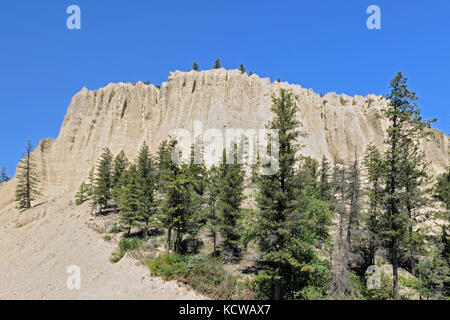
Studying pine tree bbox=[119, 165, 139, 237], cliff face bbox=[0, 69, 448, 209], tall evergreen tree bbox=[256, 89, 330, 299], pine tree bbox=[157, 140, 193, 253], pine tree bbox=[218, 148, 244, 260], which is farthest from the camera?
cliff face bbox=[0, 69, 448, 209]

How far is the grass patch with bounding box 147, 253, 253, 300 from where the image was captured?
16047 millimetres

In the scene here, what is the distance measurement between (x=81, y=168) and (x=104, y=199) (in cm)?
2513

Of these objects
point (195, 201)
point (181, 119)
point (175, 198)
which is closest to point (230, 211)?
point (195, 201)

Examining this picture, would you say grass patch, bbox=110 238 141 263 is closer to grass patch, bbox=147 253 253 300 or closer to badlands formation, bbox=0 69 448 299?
grass patch, bbox=147 253 253 300

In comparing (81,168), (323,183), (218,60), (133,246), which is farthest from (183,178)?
(218,60)

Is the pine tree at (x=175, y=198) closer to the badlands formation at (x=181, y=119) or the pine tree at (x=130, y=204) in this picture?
the pine tree at (x=130, y=204)

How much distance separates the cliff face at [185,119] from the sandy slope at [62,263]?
16.7 meters

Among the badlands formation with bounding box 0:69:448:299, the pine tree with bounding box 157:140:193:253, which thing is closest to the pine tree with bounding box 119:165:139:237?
the pine tree with bounding box 157:140:193:253

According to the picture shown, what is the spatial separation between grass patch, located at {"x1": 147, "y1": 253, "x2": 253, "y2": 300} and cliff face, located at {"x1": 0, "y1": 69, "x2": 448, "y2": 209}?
40.0 metres

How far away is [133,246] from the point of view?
24859 mm

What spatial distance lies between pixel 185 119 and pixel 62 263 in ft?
132

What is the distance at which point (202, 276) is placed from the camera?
17328 mm

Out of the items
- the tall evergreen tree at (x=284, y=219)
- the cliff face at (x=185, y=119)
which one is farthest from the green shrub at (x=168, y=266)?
the cliff face at (x=185, y=119)
